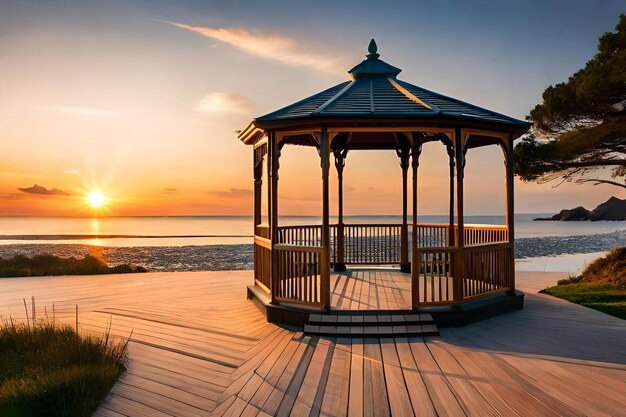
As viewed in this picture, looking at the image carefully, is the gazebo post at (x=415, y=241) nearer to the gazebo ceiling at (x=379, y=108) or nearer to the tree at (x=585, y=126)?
the gazebo ceiling at (x=379, y=108)

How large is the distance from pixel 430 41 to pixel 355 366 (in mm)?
7806

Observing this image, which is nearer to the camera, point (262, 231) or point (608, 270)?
point (262, 231)

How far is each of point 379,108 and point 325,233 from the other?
2066 mm

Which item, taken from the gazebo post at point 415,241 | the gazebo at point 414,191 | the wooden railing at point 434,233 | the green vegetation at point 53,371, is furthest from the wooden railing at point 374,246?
the green vegetation at point 53,371

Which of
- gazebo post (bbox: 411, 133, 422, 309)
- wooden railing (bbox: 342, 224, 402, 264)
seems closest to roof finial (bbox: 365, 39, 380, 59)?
gazebo post (bbox: 411, 133, 422, 309)

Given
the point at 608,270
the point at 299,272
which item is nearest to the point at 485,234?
the point at 299,272

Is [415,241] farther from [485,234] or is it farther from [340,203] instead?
[340,203]

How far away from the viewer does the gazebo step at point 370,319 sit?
616 cm

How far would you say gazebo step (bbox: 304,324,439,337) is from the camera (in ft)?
19.3

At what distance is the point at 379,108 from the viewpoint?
6688 millimetres

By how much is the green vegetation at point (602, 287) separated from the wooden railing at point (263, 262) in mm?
5804

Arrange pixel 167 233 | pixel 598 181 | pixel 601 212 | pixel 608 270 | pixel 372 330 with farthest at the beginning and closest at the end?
pixel 601 212 < pixel 167 233 < pixel 598 181 < pixel 608 270 < pixel 372 330

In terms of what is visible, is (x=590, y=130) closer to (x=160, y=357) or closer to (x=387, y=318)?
(x=387, y=318)

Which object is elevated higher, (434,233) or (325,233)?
(325,233)
